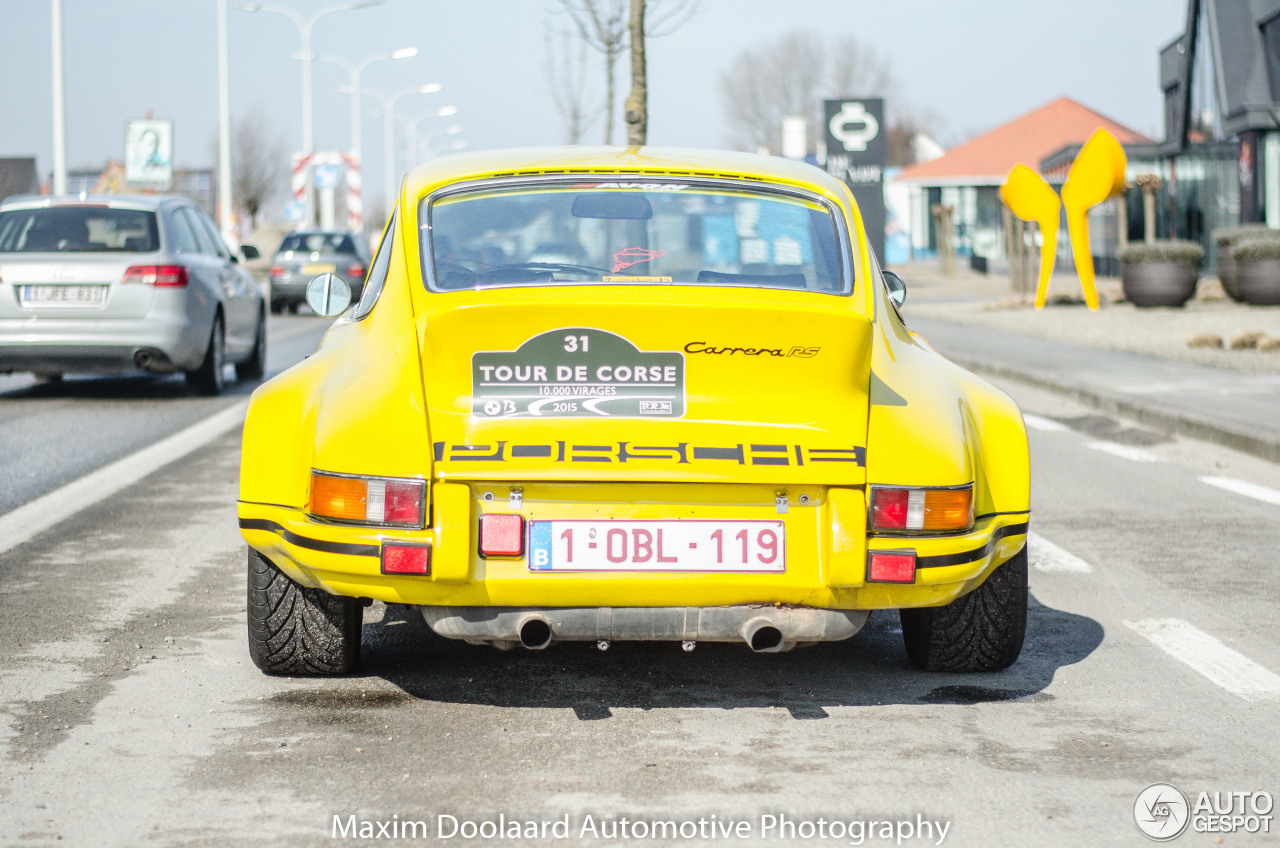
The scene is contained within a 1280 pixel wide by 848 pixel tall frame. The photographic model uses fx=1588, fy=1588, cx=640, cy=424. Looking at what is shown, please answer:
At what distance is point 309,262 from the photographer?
31172 mm

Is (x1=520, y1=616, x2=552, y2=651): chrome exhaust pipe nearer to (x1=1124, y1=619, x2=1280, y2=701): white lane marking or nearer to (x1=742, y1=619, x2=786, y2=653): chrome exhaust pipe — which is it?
(x1=742, y1=619, x2=786, y2=653): chrome exhaust pipe

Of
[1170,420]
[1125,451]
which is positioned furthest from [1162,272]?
[1125,451]

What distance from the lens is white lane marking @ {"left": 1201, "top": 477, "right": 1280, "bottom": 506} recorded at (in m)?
8.63

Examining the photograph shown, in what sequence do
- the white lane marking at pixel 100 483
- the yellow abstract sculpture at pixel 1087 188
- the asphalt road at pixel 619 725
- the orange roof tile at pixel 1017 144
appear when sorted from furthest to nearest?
the orange roof tile at pixel 1017 144 → the yellow abstract sculpture at pixel 1087 188 → the white lane marking at pixel 100 483 → the asphalt road at pixel 619 725

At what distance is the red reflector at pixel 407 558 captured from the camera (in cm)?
393

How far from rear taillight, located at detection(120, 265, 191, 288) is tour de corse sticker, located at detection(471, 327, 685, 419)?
32.5 ft

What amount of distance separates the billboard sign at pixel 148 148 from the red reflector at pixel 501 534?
3957cm

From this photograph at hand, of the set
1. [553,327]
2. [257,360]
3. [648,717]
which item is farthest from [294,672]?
[257,360]

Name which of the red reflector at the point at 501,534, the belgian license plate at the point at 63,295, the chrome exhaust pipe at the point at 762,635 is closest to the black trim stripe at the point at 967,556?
the chrome exhaust pipe at the point at 762,635

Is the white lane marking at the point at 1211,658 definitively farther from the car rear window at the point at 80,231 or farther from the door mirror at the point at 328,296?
the car rear window at the point at 80,231

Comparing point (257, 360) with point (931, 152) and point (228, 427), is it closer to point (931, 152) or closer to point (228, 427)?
point (228, 427)

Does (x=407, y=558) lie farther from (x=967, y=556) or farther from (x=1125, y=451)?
(x=1125, y=451)

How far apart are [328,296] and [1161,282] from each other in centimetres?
2211

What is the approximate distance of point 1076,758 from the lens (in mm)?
3977
